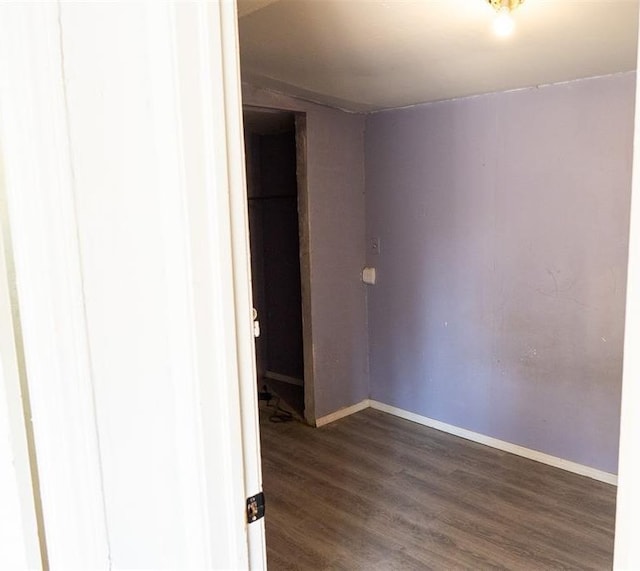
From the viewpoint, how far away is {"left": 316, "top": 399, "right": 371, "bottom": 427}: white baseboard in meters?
3.80

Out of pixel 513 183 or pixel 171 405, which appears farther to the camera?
pixel 513 183

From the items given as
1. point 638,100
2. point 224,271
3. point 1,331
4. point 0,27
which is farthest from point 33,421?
point 638,100

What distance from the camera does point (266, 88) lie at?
309 cm

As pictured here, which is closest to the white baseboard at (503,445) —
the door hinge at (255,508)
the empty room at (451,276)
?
the empty room at (451,276)

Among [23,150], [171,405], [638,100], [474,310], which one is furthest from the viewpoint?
[474,310]

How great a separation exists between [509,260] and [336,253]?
45.3 inches

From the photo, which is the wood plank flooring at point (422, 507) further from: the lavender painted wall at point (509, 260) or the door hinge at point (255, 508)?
the door hinge at point (255, 508)

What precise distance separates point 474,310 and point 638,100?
272cm

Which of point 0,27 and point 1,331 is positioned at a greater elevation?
point 0,27

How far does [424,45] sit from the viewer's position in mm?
2203

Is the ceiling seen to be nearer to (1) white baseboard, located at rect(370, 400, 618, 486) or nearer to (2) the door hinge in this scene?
(2) the door hinge

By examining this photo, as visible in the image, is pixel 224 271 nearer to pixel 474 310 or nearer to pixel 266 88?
pixel 266 88

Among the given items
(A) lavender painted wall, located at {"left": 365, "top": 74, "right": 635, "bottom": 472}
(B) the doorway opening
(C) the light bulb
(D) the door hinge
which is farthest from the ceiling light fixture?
(B) the doorway opening

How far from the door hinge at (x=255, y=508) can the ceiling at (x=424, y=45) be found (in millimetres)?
1333
